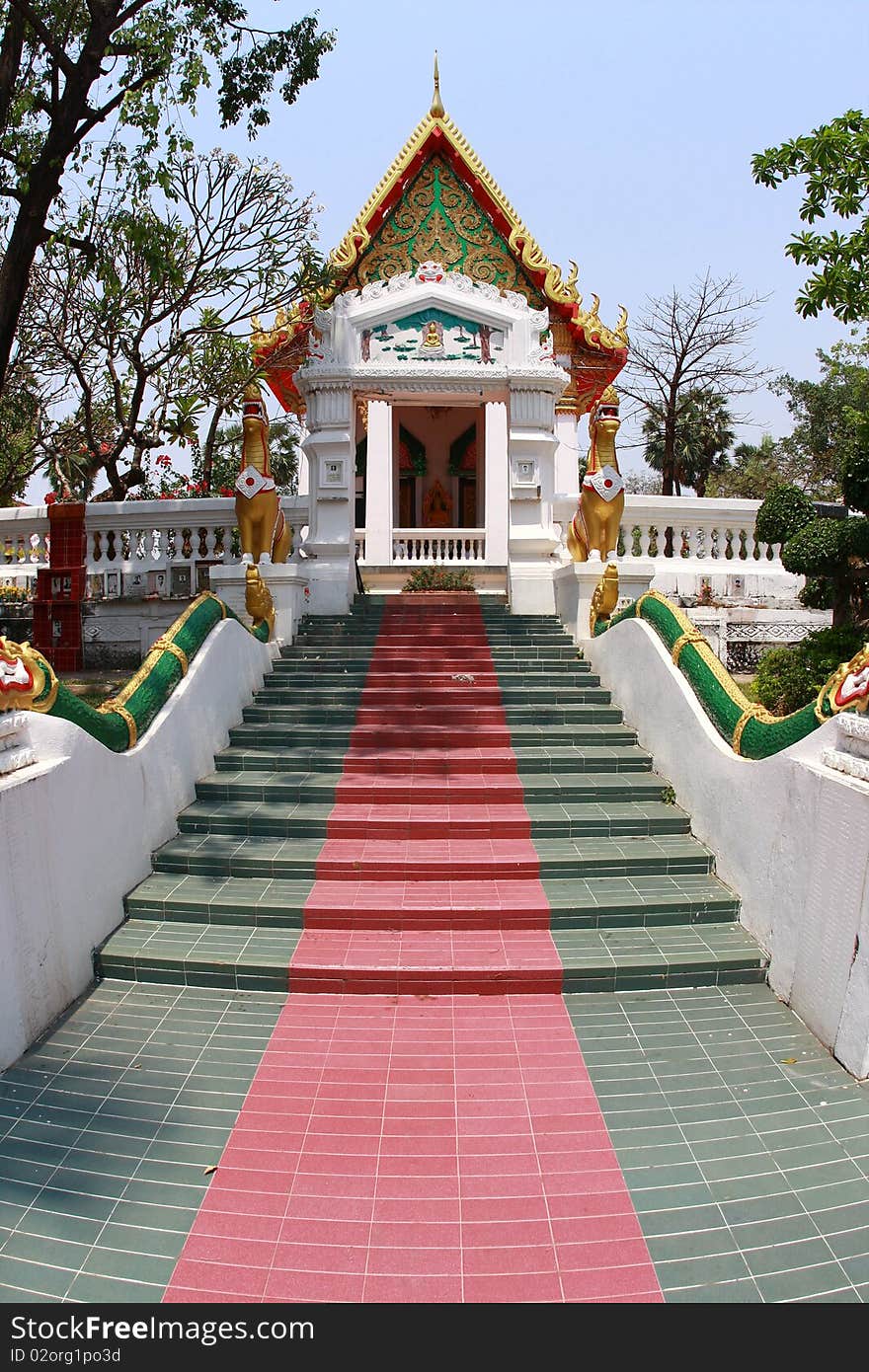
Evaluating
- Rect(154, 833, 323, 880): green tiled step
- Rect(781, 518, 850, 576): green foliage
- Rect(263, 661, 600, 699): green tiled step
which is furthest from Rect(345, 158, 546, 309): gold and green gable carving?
Rect(154, 833, 323, 880): green tiled step

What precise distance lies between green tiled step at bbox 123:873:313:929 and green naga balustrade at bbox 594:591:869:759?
2.60 metres

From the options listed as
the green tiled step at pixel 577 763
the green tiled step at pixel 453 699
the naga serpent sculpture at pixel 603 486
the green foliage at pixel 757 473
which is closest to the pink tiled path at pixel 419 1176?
the green tiled step at pixel 577 763

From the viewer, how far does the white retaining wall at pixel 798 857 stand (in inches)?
141

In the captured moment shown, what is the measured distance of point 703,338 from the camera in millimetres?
18391

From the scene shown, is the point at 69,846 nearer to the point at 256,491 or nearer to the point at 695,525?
the point at 256,491

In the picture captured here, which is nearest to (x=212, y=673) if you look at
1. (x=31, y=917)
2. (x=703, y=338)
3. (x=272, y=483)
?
(x=272, y=483)

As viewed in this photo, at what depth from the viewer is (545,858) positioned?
5129mm

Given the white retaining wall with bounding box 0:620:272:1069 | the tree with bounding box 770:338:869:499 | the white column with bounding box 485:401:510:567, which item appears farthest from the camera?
the tree with bounding box 770:338:869:499

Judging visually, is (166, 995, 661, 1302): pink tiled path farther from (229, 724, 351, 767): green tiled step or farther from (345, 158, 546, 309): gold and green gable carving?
(345, 158, 546, 309): gold and green gable carving

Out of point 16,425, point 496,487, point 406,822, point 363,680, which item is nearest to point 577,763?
point 406,822

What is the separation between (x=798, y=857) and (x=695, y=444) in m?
26.3

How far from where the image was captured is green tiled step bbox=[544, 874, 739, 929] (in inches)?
183

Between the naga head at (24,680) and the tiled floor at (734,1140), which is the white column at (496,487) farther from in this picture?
the tiled floor at (734,1140)
